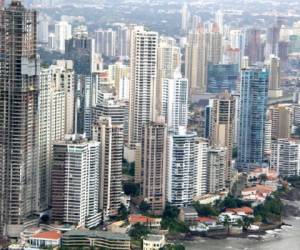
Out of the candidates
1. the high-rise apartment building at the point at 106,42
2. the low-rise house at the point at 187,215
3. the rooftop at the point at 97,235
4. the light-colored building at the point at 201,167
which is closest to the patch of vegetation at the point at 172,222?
the low-rise house at the point at 187,215

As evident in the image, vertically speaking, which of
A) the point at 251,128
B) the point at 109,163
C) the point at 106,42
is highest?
the point at 106,42

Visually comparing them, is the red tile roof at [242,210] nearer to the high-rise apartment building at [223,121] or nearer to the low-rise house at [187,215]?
the low-rise house at [187,215]

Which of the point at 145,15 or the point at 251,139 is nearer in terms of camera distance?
the point at 251,139

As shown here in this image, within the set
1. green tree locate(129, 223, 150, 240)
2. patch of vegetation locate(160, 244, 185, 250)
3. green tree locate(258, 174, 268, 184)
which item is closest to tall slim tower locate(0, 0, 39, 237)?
green tree locate(129, 223, 150, 240)

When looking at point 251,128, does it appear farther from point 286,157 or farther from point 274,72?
point 274,72

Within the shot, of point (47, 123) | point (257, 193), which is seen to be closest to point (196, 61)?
Result: point (257, 193)

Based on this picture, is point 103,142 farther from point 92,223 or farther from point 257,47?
point 257,47

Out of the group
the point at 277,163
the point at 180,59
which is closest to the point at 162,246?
the point at 277,163
